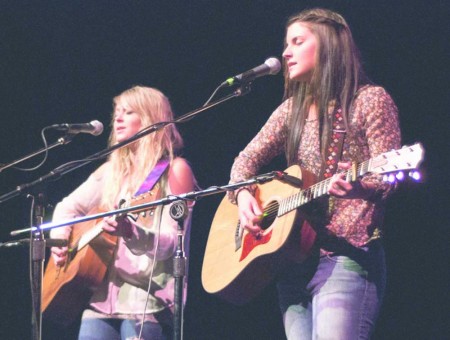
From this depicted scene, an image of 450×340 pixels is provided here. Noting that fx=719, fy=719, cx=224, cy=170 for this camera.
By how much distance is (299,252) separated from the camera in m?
2.90

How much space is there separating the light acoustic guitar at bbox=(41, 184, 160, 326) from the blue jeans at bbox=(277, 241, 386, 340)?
109 cm

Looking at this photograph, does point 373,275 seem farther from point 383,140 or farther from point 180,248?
point 180,248

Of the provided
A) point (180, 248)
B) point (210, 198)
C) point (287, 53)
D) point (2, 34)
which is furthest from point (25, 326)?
point (287, 53)

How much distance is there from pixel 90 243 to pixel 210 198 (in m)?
1.42

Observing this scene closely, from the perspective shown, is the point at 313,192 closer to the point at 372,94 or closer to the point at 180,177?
the point at 372,94

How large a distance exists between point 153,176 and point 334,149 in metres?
1.25

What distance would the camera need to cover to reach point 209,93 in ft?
17.3

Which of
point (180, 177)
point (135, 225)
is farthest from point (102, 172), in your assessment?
point (135, 225)

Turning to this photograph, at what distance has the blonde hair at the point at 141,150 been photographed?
4027 mm

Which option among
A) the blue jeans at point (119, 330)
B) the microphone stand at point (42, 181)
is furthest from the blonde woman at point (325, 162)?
the blue jeans at point (119, 330)

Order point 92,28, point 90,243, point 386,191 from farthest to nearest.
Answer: point 92,28 < point 90,243 < point 386,191

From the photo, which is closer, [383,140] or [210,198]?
[383,140]

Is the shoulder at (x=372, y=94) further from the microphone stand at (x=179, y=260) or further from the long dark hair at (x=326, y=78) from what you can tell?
the microphone stand at (x=179, y=260)

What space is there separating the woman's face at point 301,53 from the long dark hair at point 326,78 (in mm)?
24
